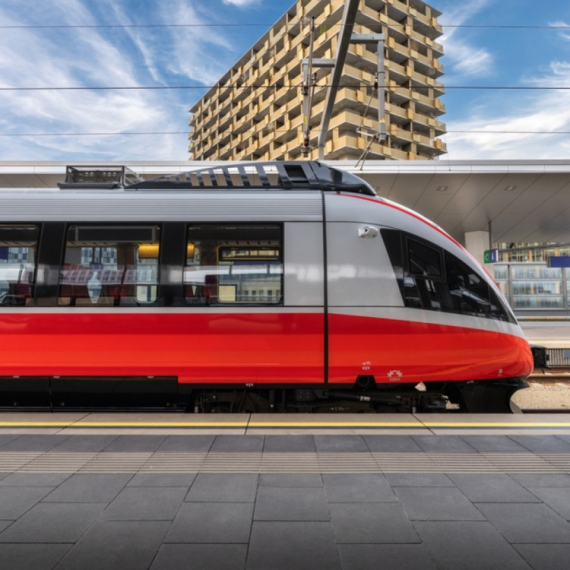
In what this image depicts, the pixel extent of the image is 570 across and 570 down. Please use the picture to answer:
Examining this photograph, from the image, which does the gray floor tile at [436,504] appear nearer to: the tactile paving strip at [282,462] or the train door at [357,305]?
the tactile paving strip at [282,462]

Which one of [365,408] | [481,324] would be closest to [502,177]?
[481,324]

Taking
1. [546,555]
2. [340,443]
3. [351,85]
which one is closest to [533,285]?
[340,443]

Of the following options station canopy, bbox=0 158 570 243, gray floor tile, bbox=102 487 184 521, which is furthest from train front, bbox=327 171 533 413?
station canopy, bbox=0 158 570 243

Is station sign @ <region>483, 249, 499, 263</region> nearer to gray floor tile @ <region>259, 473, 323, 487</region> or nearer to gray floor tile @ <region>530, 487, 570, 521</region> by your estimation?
gray floor tile @ <region>530, 487, 570, 521</region>

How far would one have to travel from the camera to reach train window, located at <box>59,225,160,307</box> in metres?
5.55

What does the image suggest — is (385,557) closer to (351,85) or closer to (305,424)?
(305,424)

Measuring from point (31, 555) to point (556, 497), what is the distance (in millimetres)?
3251

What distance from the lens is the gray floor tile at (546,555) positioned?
238 centimetres

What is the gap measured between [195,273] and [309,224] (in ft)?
4.87

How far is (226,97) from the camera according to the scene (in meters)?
71.6

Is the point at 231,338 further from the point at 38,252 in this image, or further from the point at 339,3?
the point at 339,3

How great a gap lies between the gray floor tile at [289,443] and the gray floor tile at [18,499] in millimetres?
1783

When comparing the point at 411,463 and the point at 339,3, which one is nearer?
the point at 411,463

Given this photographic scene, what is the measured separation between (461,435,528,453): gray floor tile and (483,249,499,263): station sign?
1791cm
